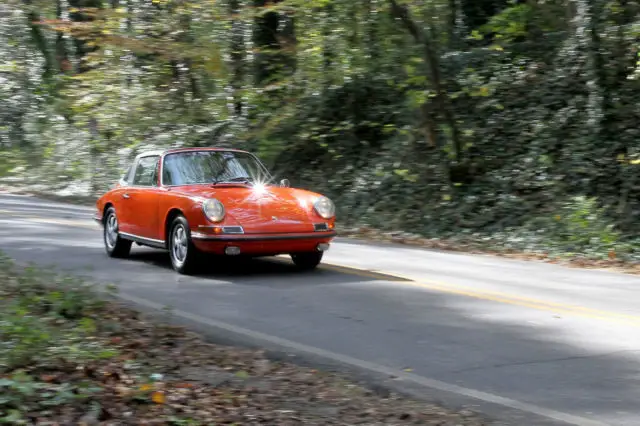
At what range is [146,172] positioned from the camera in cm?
1249

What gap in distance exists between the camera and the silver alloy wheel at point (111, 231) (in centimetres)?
1318

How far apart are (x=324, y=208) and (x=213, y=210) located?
1487 mm

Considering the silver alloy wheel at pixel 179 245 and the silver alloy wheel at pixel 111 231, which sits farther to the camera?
the silver alloy wheel at pixel 111 231

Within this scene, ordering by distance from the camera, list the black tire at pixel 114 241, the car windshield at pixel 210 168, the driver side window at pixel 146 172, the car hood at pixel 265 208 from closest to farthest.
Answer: the car hood at pixel 265 208, the car windshield at pixel 210 168, the driver side window at pixel 146 172, the black tire at pixel 114 241

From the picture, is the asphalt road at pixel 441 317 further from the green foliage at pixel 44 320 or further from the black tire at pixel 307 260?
the green foliage at pixel 44 320

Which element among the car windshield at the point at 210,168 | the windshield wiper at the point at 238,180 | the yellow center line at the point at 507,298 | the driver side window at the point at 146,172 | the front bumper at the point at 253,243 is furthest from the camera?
the driver side window at the point at 146,172

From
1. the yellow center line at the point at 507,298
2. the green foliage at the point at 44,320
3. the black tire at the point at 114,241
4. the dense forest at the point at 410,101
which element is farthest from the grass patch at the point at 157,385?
the dense forest at the point at 410,101

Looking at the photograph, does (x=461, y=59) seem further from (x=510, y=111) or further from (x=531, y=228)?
(x=531, y=228)

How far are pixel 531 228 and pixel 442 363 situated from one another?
959cm

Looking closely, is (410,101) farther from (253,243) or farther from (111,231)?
(253,243)

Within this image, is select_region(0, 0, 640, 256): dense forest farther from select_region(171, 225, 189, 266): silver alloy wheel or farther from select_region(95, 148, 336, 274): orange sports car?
select_region(171, 225, 189, 266): silver alloy wheel

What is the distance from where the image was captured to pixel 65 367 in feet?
18.8

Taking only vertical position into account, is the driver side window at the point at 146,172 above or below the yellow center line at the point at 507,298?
above

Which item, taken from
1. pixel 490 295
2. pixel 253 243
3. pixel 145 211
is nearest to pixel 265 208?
pixel 253 243
